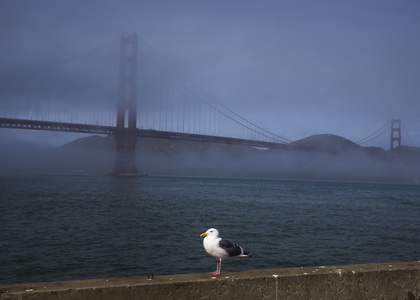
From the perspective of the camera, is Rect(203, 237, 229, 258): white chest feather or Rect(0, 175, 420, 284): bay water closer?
Rect(203, 237, 229, 258): white chest feather

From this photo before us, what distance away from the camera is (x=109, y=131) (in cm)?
6600

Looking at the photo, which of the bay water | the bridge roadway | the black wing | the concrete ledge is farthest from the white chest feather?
the bridge roadway

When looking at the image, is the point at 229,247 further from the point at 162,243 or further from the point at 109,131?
the point at 109,131

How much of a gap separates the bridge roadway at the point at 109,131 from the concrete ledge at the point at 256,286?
56324 millimetres

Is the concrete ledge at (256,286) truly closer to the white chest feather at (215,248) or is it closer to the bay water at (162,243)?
the white chest feather at (215,248)

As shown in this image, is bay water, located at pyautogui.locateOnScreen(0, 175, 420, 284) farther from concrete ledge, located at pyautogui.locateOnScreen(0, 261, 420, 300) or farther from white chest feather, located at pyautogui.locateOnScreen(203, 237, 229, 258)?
concrete ledge, located at pyautogui.locateOnScreen(0, 261, 420, 300)

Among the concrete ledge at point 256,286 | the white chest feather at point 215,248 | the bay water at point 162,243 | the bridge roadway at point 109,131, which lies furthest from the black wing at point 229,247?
the bridge roadway at point 109,131

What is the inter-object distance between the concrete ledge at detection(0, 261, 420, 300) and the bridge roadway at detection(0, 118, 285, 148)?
56.3m

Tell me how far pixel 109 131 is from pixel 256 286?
215ft

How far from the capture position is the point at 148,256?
33.4ft

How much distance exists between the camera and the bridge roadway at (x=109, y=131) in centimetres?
5322

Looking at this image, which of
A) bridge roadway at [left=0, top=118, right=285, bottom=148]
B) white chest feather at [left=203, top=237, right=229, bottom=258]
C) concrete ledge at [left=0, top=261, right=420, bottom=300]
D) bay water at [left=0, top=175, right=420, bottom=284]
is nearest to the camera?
concrete ledge at [left=0, top=261, right=420, bottom=300]

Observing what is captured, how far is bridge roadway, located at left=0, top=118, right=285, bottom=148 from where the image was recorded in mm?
53219

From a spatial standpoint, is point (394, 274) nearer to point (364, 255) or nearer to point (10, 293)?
point (10, 293)
